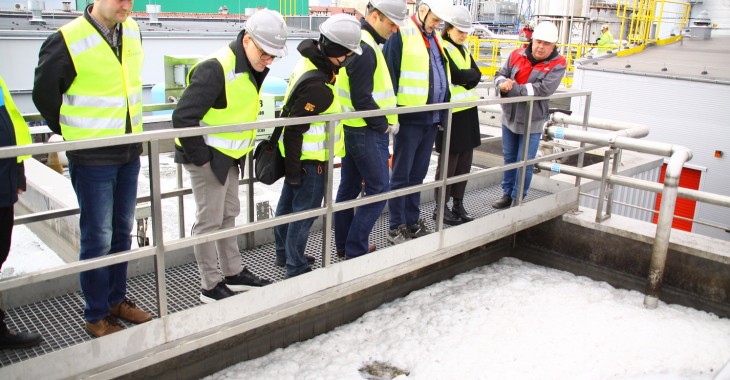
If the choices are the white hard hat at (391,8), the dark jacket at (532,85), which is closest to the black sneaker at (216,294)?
the white hard hat at (391,8)

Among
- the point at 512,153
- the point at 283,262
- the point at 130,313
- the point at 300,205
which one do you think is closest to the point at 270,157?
the point at 300,205

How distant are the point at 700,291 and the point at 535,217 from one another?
4.55ft

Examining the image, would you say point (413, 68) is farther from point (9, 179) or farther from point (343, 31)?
point (9, 179)

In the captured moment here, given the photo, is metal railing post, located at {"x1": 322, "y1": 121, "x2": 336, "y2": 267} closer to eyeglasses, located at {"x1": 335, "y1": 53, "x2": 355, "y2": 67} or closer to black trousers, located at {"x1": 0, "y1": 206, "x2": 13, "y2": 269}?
eyeglasses, located at {"x1": 335, "y1": 53, "x2": 355, "y2": 67}

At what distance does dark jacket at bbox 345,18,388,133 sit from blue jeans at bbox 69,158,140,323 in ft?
4.53

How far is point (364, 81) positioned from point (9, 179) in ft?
6.61

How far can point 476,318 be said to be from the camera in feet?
15.4

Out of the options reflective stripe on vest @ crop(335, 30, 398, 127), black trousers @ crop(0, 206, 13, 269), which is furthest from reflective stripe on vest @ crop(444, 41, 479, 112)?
black trousers @ crop(0, 206, 13, 269)

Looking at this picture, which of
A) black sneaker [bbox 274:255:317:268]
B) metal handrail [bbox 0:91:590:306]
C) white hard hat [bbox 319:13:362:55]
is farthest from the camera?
black sneaker [bbox 274:255:317:268]

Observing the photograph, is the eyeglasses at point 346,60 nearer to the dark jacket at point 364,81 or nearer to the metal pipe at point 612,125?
the dark jacket at point 364,81

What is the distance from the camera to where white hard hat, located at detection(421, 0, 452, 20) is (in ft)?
14.4

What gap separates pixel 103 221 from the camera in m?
3.02

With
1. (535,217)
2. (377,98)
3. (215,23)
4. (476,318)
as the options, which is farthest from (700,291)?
(215,23)

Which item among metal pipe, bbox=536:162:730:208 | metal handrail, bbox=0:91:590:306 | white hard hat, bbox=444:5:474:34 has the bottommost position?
metal pipe, bbox=536:162:730:208
